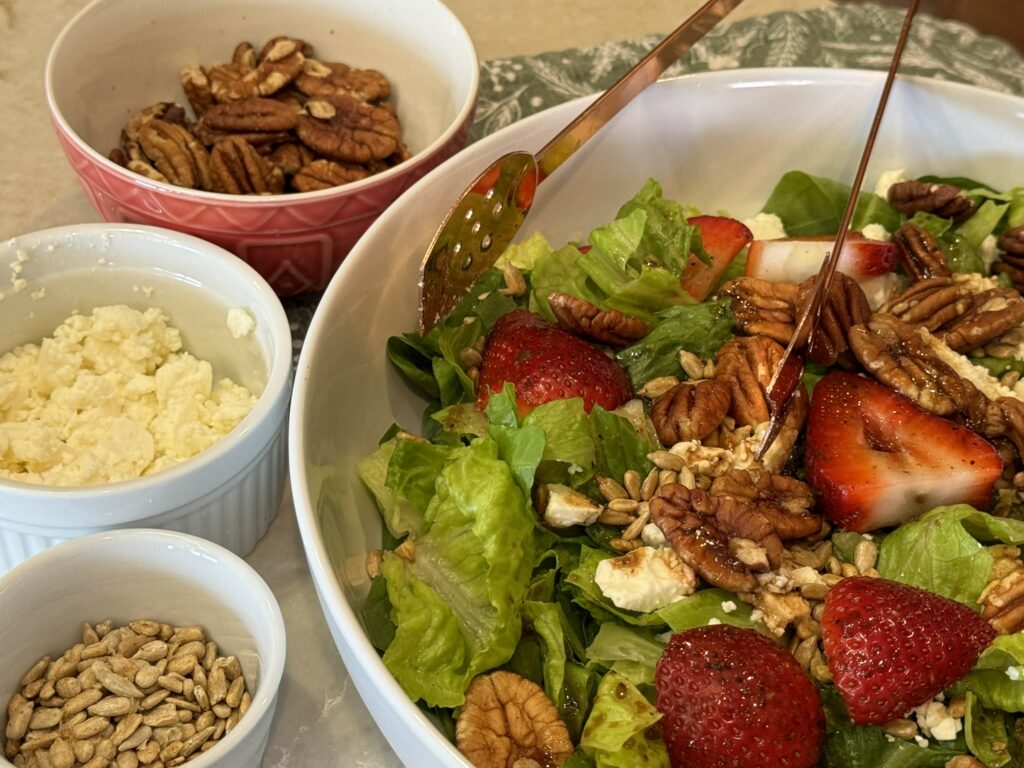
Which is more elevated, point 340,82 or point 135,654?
point 340,82

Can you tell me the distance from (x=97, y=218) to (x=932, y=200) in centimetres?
114

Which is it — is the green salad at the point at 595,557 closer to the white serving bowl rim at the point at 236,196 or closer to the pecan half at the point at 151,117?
the white serving bowl rim at the point at 236,196

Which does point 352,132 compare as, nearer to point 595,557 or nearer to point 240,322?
point 240,322

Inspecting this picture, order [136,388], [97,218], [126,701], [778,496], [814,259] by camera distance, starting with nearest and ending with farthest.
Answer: [126,701] → [778,496] → [136,388] → [814,259] → [97,218]

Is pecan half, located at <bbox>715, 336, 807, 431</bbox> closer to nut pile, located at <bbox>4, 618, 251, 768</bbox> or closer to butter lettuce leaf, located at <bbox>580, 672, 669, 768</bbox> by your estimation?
butter lettuce leaf, located at <bbox>580, 672, 669, 768</bbox>

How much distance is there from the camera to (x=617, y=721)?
91cm

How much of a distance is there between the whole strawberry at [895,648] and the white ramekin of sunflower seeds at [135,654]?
49cm

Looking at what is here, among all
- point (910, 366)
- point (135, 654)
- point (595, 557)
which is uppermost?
point (910, 366)

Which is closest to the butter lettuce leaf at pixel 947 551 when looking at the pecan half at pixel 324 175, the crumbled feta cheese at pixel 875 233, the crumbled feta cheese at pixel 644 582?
the crumbled feta cheese at pixel 644 582

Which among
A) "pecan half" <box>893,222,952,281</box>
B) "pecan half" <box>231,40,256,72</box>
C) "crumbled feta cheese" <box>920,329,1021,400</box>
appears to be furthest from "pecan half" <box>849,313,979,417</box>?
"pecan half" <box>231,40,256,72</box>

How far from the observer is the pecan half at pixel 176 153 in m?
1.41

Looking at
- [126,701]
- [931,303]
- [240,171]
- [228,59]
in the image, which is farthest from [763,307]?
[228,59]

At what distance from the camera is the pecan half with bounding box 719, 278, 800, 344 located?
1242 millimetres

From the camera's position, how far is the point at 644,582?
1.00 metres
